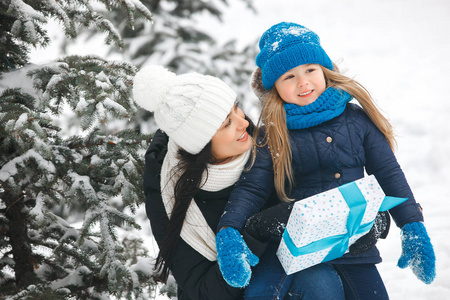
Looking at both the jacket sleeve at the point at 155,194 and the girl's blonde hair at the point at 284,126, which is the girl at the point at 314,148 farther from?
the jacket sleeve at the point at 155,194

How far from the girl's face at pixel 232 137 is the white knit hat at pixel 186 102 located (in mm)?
63

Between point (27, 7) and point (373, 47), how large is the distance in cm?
909

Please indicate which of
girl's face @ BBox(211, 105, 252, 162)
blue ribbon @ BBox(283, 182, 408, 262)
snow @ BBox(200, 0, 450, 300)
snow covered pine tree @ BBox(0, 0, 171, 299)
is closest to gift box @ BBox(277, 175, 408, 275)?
blue ribbon @ BBox(283, 182, 408, 262)

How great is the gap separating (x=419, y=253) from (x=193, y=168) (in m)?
1.13

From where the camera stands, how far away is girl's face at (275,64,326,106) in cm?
223

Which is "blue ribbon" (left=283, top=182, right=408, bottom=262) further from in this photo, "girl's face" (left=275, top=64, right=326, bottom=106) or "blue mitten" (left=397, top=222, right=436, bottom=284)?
"girl's face" (left=275, top=64, right=326, bottom=106)

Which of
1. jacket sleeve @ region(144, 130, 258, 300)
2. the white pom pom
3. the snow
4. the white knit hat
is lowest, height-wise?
the snow

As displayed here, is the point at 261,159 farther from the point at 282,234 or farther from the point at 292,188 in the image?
the point at 282,234

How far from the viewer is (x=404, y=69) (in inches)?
347

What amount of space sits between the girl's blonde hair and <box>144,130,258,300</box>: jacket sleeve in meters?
0.39

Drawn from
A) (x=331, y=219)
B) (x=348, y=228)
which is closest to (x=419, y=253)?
(x=348, y=228)

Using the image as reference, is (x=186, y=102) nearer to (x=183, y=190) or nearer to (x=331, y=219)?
(x=183, y=190)

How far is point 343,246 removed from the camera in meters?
1.90

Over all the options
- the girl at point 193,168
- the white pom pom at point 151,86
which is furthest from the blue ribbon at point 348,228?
the white pom pom at point 151,86
